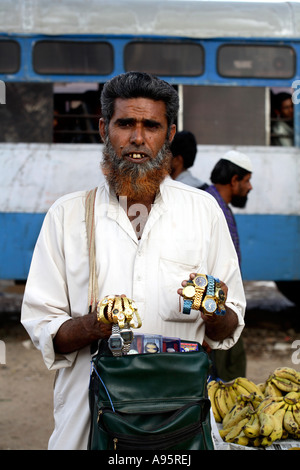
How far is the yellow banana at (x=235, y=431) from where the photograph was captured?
8.86ft

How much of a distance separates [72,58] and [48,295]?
17.3 feet

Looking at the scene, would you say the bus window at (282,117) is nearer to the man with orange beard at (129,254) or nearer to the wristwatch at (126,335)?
the man with orange beard at (129,254)

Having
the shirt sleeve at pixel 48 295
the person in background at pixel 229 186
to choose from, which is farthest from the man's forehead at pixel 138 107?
→ the person in background at pixel 229 186

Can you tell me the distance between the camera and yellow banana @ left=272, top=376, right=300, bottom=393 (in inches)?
114

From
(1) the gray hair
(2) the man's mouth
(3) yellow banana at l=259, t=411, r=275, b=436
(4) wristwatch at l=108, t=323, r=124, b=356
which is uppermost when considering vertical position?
(1) the gray hair

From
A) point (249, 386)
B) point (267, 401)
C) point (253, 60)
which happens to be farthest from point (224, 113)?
point (267, 401)

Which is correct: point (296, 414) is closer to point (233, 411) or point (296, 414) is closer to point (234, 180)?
point (233, 411)

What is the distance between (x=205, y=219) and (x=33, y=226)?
4987mm

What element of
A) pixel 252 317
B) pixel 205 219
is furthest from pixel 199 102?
pixel 205 219

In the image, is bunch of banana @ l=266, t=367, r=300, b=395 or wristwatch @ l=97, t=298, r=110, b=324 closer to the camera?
wristwatch @ l=97, t=298, r=110, b=324

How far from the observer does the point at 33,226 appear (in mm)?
6879

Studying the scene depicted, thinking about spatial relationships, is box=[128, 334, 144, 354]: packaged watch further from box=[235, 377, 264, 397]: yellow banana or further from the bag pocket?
box=[235, 377, 264, 397]: yellow banana

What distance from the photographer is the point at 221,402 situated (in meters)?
3.10

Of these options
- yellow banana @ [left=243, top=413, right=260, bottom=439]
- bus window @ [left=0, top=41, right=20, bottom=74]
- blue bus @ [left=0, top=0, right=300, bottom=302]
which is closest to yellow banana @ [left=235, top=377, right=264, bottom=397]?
yellow banana @ [left=243, top=413, right=260, bottom=439]
